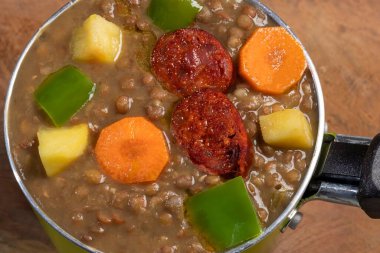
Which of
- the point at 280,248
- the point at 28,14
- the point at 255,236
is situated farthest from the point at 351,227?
the point at 28,14

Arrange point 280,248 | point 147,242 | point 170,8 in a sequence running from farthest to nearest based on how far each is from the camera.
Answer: point 280,248
point 170,8
point 147,242

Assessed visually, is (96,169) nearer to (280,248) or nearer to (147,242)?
(147,242)

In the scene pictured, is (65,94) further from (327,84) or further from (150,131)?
(327,84)

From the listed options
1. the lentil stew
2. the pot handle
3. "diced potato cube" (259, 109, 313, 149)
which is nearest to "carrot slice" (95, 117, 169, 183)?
the lentil stew

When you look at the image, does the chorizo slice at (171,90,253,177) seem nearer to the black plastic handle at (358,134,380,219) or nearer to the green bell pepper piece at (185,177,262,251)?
the green bell pepper piece at (185,177,262,251)

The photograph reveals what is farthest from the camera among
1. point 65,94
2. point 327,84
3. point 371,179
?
point 327,84

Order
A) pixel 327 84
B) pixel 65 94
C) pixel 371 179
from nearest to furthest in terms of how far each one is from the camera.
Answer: pixel 371 179 < pixel 65 94 < pixel 327 84

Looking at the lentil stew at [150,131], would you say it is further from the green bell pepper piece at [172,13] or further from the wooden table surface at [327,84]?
the wooden table surface at [327,84]

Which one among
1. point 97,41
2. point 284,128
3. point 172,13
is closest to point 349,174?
point 284,128
